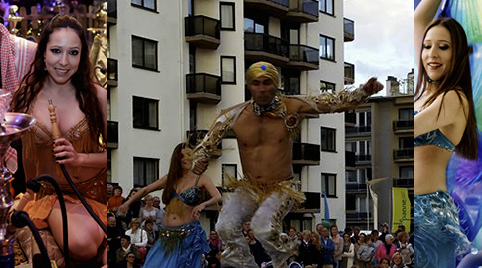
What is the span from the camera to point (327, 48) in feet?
19.7

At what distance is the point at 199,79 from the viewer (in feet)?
18.7

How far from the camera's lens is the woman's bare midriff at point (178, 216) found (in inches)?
215

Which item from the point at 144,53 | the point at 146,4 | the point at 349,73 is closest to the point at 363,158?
the point at 349,73

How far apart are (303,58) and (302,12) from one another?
0.28m

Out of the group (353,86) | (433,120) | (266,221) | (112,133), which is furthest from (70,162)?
(433,120)

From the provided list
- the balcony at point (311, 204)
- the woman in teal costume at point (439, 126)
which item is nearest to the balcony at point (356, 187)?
the balcony at point (311, 204)

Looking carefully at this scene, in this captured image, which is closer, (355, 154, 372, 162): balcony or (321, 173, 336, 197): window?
(321, 173, 336, 197): window

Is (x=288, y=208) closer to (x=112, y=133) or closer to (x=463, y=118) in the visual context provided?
(x=112, y=133)

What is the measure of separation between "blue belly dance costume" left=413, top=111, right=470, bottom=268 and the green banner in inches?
7.9

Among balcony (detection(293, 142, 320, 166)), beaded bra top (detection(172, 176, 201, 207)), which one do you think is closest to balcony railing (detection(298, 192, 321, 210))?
balcony (detection(293, 142, 320, 166))

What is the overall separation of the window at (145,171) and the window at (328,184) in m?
0.99

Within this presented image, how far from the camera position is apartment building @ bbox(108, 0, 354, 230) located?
Answer: 5.62 meters

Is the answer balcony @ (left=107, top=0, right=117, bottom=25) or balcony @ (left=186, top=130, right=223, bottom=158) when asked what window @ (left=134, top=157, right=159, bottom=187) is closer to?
balcony @ (left=186, top=130, right=223, bottom=158)

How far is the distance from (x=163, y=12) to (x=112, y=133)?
77 cm
